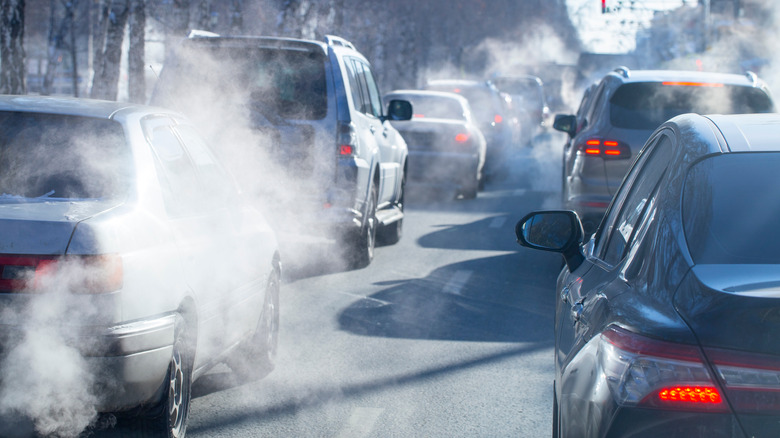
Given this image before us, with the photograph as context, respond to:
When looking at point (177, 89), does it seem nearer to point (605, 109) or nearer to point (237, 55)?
point (237, 55)

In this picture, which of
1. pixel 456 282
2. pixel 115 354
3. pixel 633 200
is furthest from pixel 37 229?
pixel 456 282

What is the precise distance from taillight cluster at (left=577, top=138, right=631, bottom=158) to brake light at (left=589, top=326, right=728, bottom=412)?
7177mm

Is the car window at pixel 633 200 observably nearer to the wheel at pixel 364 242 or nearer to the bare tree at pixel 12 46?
the wheel at pixel 364 242

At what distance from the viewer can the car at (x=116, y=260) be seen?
3787 mm

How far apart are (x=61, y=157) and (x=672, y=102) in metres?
6.34

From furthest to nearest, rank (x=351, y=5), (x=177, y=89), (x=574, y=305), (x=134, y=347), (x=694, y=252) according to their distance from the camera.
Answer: (x=351, y=5)
(x=177, y=89)
(x=134, y=347)
(x=574, y=305)
(x=694, y=252)

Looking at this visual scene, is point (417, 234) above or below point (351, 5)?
below

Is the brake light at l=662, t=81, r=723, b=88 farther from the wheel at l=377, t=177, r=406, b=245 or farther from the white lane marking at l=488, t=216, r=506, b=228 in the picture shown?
the white lane marking at l=488, t=216, r=506, b=228

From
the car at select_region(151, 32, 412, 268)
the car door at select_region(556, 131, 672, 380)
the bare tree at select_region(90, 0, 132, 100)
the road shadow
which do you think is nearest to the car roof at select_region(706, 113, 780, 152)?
the car door at select_region(556, 131, 672, 380)

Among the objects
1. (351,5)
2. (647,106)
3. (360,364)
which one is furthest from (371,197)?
(351,5)

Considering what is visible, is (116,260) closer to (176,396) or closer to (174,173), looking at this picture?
(176,396)

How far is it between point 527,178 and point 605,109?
45.3 feet

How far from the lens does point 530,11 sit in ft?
325

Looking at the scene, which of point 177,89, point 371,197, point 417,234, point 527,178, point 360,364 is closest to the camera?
point 360,364
